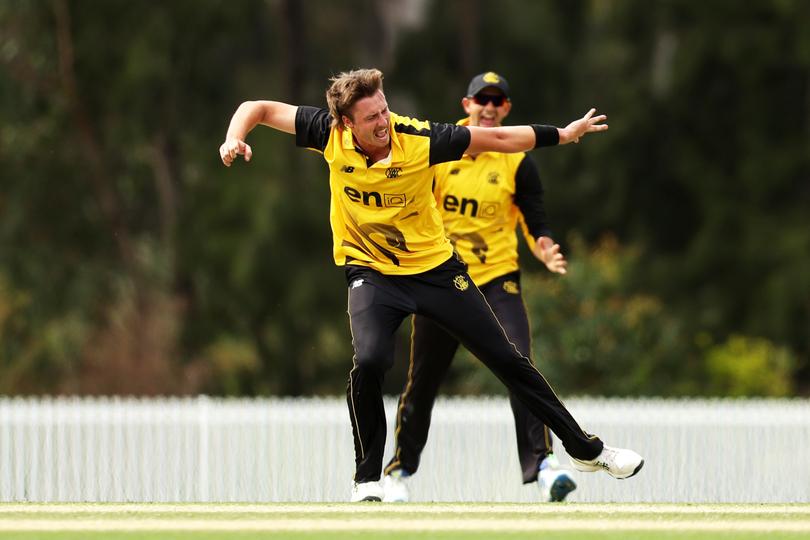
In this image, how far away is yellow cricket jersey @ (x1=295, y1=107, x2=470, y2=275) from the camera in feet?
22.5

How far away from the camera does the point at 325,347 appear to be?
852 inches

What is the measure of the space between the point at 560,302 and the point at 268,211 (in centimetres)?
455

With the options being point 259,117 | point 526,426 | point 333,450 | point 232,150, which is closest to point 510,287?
point 526,426

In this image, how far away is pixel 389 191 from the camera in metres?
6.89

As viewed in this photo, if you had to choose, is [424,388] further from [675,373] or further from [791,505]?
[675,373]

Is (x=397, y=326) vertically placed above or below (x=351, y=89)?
below

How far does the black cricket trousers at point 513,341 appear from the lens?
812 centimetres

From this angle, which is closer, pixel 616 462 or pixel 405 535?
pixel 405 535

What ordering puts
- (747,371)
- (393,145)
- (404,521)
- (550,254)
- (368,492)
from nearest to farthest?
(404,521), (393,145), (368,492), (550,254), (747,371)

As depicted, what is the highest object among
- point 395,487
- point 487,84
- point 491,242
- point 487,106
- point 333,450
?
point 487,84

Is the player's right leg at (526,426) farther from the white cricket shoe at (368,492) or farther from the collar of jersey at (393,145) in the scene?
the collar of jersey at (393,145)

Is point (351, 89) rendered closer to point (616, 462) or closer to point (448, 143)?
point (448, 143)

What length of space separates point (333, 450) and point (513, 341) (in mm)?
7418

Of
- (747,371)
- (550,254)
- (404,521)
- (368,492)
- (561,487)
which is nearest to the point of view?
(404,521)
